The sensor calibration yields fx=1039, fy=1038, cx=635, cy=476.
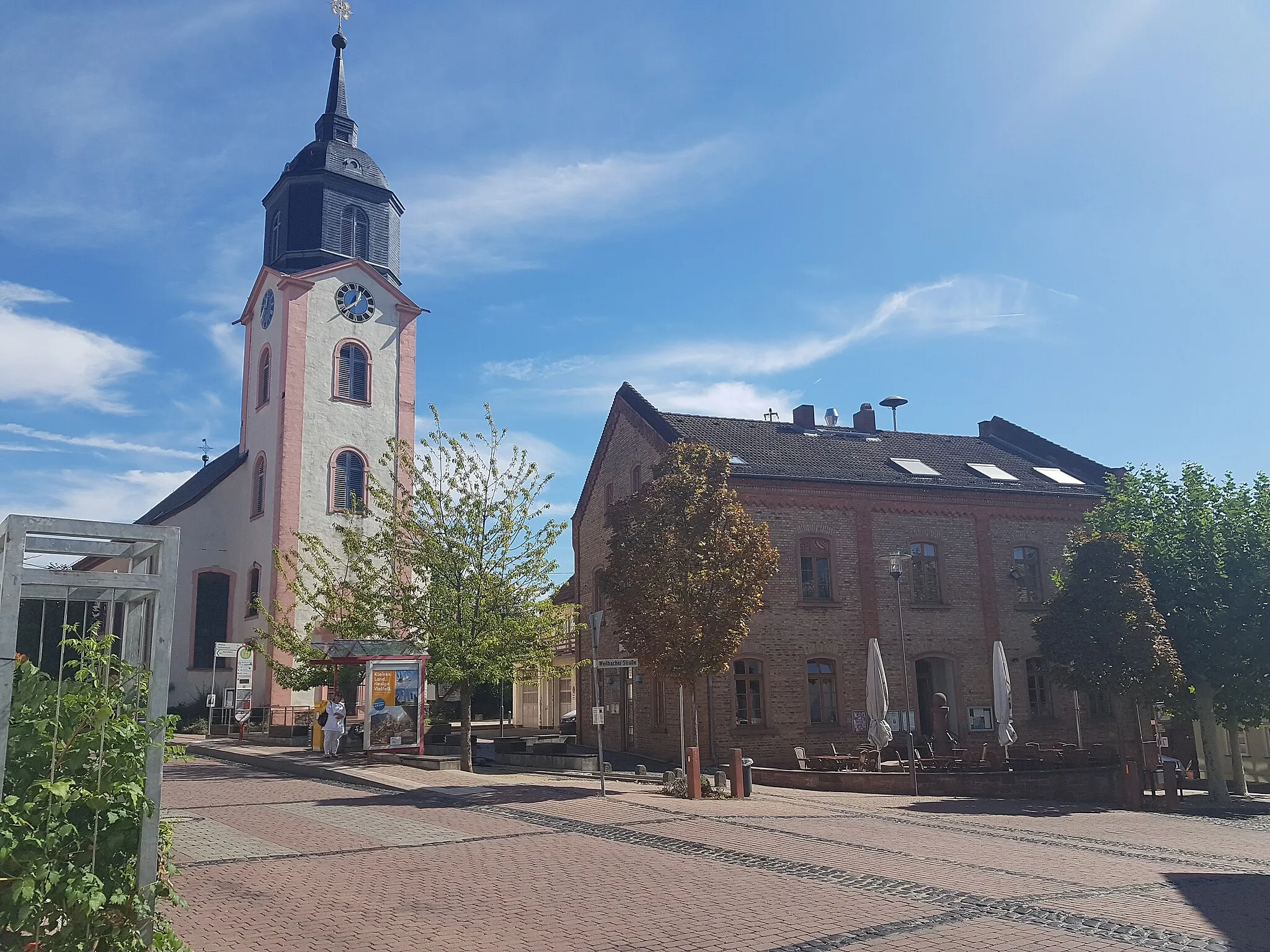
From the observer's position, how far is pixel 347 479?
3691 centimetres

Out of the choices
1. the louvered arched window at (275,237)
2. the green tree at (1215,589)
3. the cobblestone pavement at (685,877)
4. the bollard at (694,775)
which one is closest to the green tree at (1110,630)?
the green tree at (1215,589)

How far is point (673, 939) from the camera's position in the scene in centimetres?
742

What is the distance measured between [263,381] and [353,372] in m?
3.54

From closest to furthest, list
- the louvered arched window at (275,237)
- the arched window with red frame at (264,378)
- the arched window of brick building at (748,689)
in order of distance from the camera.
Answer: the arched window of brick building at (748,689), the arched window with red frame at (264,378), the louvered arched window at (275,237)

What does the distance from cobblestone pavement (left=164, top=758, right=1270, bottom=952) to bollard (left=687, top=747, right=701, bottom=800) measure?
0.69 metres

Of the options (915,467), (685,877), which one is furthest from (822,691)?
(685,877)

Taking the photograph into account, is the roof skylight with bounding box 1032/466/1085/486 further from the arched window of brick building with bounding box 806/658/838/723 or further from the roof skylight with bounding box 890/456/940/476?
the arched window of brick building with bounding box 806/658/838/723

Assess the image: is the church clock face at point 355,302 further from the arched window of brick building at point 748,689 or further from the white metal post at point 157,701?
the white metal post at point 157,701

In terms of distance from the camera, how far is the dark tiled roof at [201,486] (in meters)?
37.4

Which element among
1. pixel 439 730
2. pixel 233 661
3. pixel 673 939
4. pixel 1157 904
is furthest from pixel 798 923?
pixel 233 661

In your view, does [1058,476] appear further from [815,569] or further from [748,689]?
[748,689]

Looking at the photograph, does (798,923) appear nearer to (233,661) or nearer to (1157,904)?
(1157,904)

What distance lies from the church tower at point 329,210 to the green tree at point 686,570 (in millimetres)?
23662

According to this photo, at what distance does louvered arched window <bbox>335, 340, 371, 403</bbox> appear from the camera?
3772 centimetres
